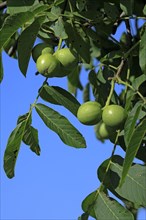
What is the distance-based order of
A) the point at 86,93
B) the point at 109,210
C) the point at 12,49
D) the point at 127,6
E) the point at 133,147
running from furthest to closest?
the point at 86,93
the point at 12,49
the point at 127,6
the point at 109,210
the point at 133,147

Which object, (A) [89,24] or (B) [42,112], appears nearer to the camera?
(B) [42,112]

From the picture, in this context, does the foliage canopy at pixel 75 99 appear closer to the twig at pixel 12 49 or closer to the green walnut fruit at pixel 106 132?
the green walnut fruit at pixel 106 132

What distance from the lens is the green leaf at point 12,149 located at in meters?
1.59

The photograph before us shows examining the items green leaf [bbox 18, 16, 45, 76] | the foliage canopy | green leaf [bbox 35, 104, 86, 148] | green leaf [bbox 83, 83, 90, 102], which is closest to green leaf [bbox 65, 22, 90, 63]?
the foliage canopy

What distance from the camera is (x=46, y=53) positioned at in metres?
1.55

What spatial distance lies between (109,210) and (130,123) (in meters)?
0.28

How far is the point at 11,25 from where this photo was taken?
1518 millimetres

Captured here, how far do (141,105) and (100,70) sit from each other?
1.60ft

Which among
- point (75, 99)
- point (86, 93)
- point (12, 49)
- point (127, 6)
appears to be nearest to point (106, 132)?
point (75, 99)

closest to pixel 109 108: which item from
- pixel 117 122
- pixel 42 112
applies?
pixel 117 122

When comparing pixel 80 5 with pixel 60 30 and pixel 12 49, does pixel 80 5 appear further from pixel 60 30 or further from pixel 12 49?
pixel 12 49

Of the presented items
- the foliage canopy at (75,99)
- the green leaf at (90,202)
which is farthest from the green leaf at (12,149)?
the green leaf at (90,202)

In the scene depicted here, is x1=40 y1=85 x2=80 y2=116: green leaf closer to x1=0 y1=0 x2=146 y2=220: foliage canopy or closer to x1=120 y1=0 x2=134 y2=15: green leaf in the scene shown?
x1=0 y1=0 x2=146 y2=220: foliage canopy

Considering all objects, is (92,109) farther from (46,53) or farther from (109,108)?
(46,53)
